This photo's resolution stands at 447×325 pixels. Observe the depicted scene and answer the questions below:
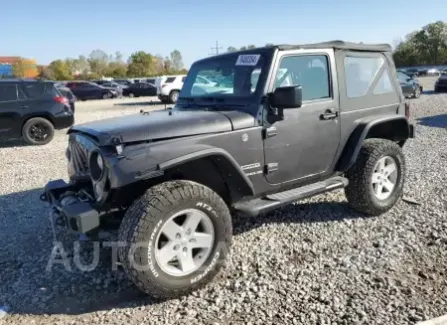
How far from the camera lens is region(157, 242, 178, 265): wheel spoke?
3.07 metres

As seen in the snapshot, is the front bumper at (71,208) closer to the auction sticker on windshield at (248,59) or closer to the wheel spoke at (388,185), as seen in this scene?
the auction sticker on windshield at (248,59)

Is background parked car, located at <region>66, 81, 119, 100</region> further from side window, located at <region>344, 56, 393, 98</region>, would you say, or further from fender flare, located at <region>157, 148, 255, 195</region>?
fender flare, located at <region>157, 148, 255, 195</region>

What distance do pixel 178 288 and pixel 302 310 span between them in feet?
3.09

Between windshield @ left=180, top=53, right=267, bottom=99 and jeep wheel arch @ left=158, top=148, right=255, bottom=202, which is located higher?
windshield @ left=180, top=53, right=267, bottom=99

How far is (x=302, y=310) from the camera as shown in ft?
9.43

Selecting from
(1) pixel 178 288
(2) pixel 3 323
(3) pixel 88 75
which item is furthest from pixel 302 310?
(3) pixel 88 75

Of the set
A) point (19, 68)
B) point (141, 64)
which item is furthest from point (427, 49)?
point (19, 68)

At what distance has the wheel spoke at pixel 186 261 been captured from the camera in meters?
3.16

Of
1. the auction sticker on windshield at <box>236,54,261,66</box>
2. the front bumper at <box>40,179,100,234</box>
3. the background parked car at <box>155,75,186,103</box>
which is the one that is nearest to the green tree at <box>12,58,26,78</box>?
the background parked car at <box>155,75,186,103</box>

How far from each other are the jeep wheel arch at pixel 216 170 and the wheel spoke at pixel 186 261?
0.68m

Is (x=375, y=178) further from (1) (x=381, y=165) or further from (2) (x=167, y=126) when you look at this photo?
(2) (x=167, y=126)

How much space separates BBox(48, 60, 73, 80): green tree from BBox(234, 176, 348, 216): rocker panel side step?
8359cm

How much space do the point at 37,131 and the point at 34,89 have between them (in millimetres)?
1072

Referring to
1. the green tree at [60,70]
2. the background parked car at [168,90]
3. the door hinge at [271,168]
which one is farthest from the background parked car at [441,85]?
the green tree at [60,70]
